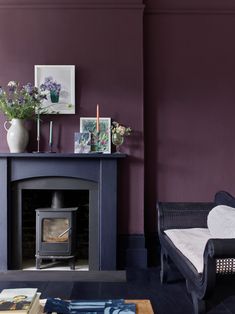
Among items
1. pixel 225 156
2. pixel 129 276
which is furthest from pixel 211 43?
pixel 129 276

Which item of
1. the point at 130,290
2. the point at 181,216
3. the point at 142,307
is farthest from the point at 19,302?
the point at 181,216

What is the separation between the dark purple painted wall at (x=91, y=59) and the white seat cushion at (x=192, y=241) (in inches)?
28.4

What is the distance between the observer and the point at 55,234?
3.63 m

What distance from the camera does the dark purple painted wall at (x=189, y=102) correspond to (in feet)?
12.8

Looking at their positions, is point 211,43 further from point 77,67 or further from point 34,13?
point 34,13

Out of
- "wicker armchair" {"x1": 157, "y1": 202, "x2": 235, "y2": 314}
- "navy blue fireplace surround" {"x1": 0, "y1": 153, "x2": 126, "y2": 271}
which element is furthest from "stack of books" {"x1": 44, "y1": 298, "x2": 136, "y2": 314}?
"navy blue fireplace surround" {"x1": 0, "y1": 153, "x2": 126, "y2": 271}

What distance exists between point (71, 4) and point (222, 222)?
2.48 metres

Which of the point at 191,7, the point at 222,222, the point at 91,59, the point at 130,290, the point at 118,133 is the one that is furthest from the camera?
the point at 191,7

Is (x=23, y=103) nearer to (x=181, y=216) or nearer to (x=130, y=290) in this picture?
(x=181, y=216)

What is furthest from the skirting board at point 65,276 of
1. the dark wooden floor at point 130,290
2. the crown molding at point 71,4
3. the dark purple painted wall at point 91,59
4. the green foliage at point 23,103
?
the crown molding at point 71,4

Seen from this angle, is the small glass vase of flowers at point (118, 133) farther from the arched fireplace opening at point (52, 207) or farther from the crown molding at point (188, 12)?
the crown molding at point (188, 12)

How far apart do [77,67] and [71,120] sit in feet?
1.68

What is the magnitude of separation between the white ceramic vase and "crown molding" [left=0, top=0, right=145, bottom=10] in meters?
1.12

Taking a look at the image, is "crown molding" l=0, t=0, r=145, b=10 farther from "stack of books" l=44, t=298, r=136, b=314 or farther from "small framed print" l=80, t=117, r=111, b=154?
"stack of books" l=44, t=298, r=136, b=314
